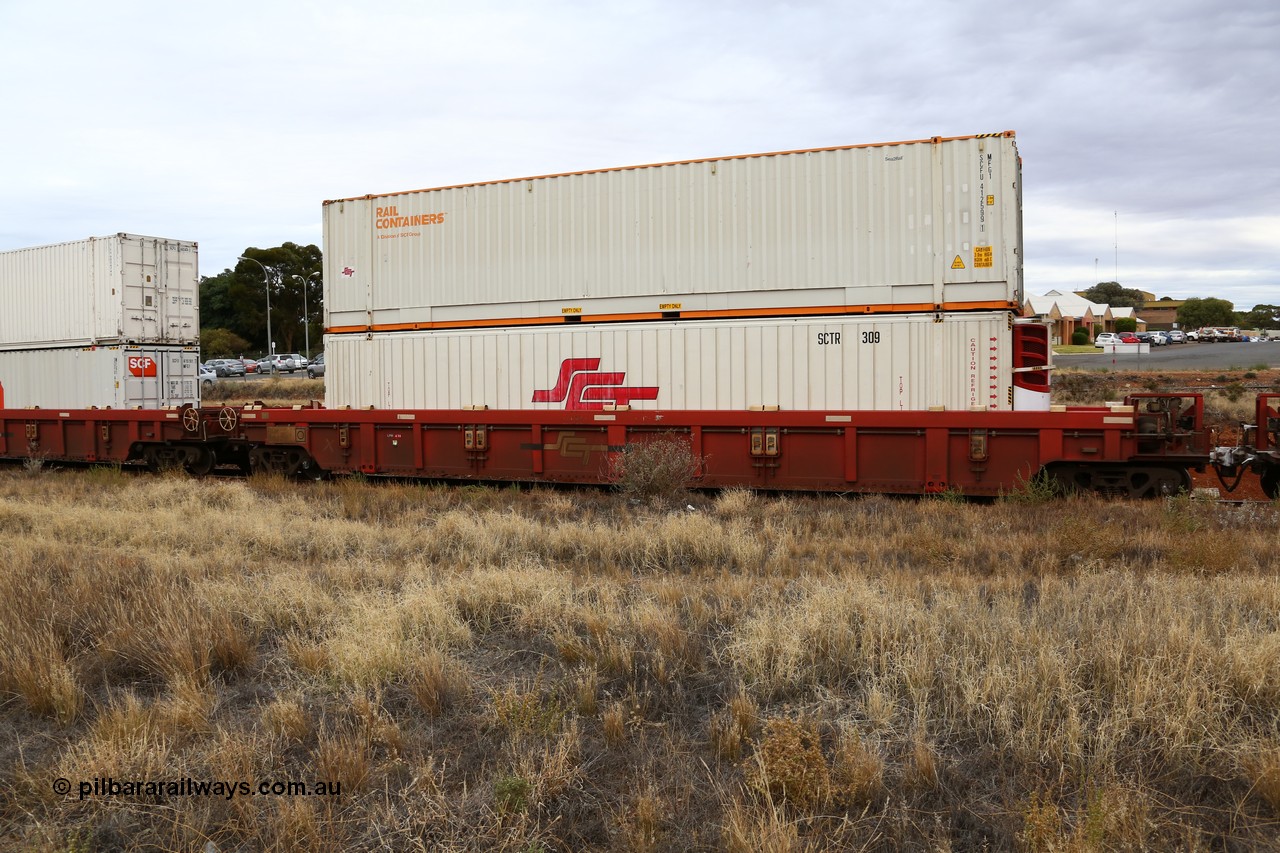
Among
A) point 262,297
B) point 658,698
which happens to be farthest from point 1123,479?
point 262,297

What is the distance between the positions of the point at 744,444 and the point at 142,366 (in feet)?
36.7

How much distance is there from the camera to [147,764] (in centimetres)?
387

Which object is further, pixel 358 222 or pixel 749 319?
pixel 358 222

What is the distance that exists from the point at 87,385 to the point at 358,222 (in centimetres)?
635

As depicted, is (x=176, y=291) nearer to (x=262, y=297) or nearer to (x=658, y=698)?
(x=658, y=698)

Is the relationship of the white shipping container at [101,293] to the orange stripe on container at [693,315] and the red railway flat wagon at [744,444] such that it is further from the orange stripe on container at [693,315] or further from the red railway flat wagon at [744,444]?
the orange stripe on container at [693,315]

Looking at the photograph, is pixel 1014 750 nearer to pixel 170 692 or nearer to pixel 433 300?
pixel 170 692

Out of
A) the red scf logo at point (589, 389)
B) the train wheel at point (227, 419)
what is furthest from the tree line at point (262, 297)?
the red scf logo at point (589, 389)

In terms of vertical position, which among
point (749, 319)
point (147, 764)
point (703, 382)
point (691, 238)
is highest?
point (691, 238)

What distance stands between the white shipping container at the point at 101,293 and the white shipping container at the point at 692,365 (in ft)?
13.6

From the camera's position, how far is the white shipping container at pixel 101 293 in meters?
16.4

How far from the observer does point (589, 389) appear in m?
13.2

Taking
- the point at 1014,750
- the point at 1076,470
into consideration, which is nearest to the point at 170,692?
the point at 1014,750

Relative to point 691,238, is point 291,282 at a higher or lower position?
higher
